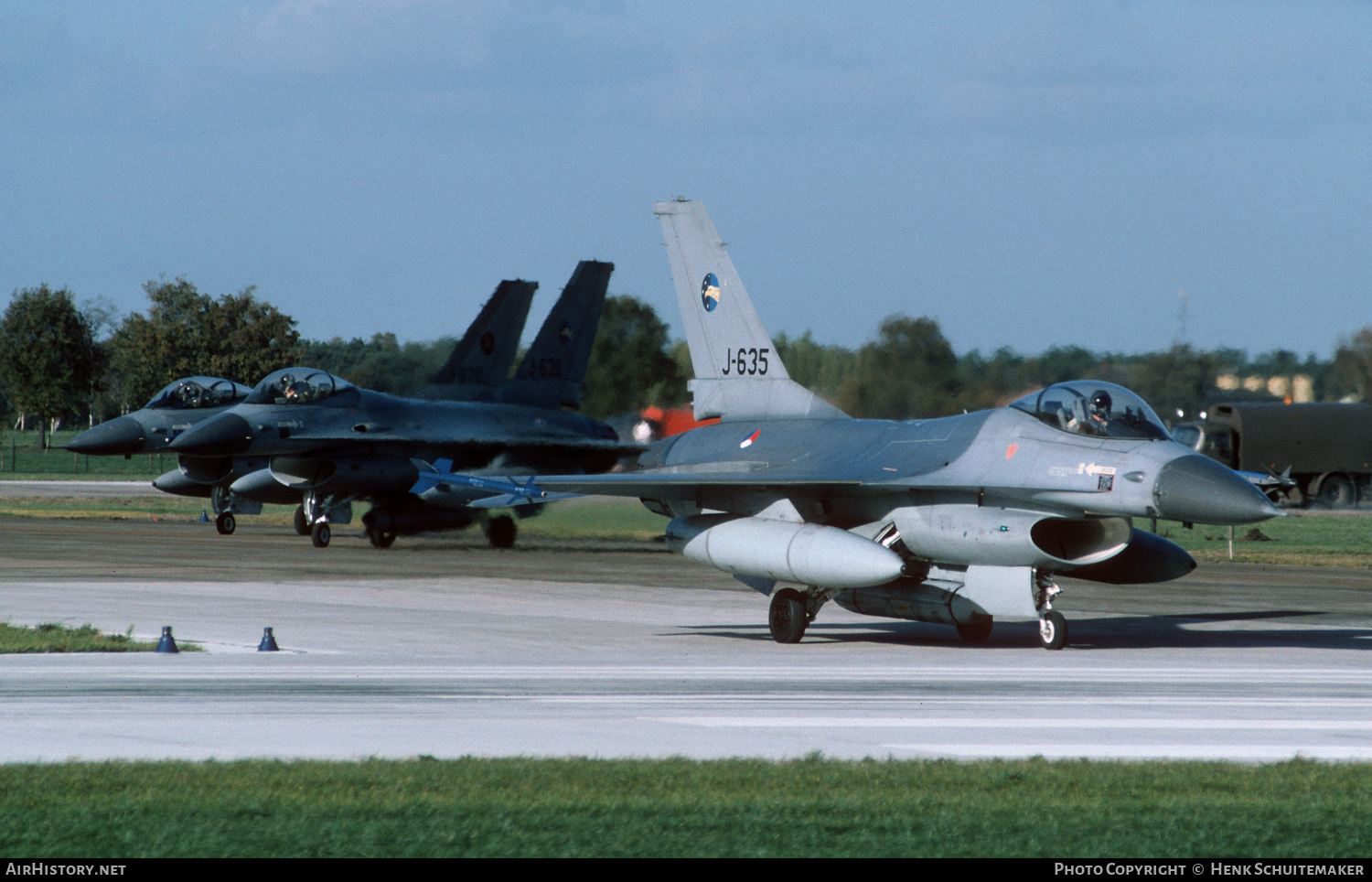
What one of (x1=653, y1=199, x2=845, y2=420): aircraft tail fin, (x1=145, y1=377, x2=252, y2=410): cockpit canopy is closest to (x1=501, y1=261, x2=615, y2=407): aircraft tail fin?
(x1=145, y1=377, x2=252, y2=410): cockpit canopy

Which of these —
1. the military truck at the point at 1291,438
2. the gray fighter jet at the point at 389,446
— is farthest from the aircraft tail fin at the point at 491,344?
the military truck at the point at 1291,438

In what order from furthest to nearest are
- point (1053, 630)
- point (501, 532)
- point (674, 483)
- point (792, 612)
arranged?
point (501, 532) → point (674, 483) → point (792, 612) → point (1053, 630)

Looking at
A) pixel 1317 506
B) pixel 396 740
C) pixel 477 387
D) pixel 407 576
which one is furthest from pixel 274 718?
pixel 1317 506

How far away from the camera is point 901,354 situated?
2098 centimetres

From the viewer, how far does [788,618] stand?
1602 centimetres

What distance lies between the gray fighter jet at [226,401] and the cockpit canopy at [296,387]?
3.17 metres

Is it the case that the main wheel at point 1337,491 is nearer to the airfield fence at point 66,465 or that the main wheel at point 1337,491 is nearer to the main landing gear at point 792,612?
the main landing gear at point 792,612

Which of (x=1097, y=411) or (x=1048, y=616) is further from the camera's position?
(x=1048, y=616)

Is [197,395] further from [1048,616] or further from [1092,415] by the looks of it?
[1092,415]

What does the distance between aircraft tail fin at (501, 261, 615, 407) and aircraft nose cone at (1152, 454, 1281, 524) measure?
21469 mm

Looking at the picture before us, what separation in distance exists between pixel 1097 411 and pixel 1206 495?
5.30 feet

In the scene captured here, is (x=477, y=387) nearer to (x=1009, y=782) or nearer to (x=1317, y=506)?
(x=1009, y=782)

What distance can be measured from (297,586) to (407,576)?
8.04 feet

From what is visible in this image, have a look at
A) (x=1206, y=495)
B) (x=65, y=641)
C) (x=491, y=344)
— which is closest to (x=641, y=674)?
(x=1206, y=495)
